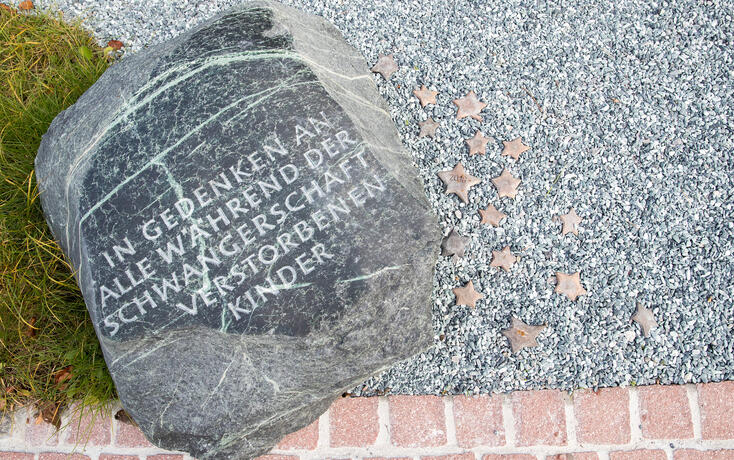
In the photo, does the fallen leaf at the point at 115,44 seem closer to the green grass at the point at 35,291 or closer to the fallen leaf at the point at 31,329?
the green grass at the point at 35,291

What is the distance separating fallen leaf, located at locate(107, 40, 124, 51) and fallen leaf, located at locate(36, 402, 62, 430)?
1.93 meters

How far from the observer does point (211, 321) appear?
215 cm

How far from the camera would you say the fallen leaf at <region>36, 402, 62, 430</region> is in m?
2.77

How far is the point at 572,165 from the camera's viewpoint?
10.1 ft

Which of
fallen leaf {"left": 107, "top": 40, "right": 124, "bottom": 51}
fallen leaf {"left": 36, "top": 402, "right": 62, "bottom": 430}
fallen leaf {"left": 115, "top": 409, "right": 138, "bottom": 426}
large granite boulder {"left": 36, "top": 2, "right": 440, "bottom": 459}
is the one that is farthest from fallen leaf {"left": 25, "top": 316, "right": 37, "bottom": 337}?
fallen leaf {"left": 107, "top": 40, "right": 124, "bottom": 51}

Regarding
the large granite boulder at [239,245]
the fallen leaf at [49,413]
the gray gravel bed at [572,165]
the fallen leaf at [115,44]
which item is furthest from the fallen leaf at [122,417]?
the fallen leaf at [115,44]

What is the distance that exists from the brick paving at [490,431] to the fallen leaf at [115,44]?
6.57 ft

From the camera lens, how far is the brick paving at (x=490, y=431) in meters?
2.69

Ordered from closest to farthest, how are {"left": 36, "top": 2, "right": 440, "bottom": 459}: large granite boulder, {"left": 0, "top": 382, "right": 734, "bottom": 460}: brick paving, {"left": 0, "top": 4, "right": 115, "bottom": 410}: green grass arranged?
{"left": 36, "top": 2, "right": 440, "bottom": 459}: large granite boulder → {"left": 0, "top": 382, "right": 734, "bottom": 460}: brick paving → {"left": 0, "top": 4, "right": 115, "bottom": 410}: green grass

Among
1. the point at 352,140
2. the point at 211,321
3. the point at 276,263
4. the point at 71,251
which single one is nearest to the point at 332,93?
the point at 352,140

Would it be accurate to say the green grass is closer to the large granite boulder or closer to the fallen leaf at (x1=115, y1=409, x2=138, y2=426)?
the fallen leaf at (x1=115, y1=409, x2=138, y2=426)

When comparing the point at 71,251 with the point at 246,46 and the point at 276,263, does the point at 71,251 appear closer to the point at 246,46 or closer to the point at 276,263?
the point at 276,263

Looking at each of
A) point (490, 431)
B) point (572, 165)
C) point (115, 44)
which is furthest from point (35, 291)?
point (572, 165)

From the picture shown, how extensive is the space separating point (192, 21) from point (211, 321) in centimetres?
201
